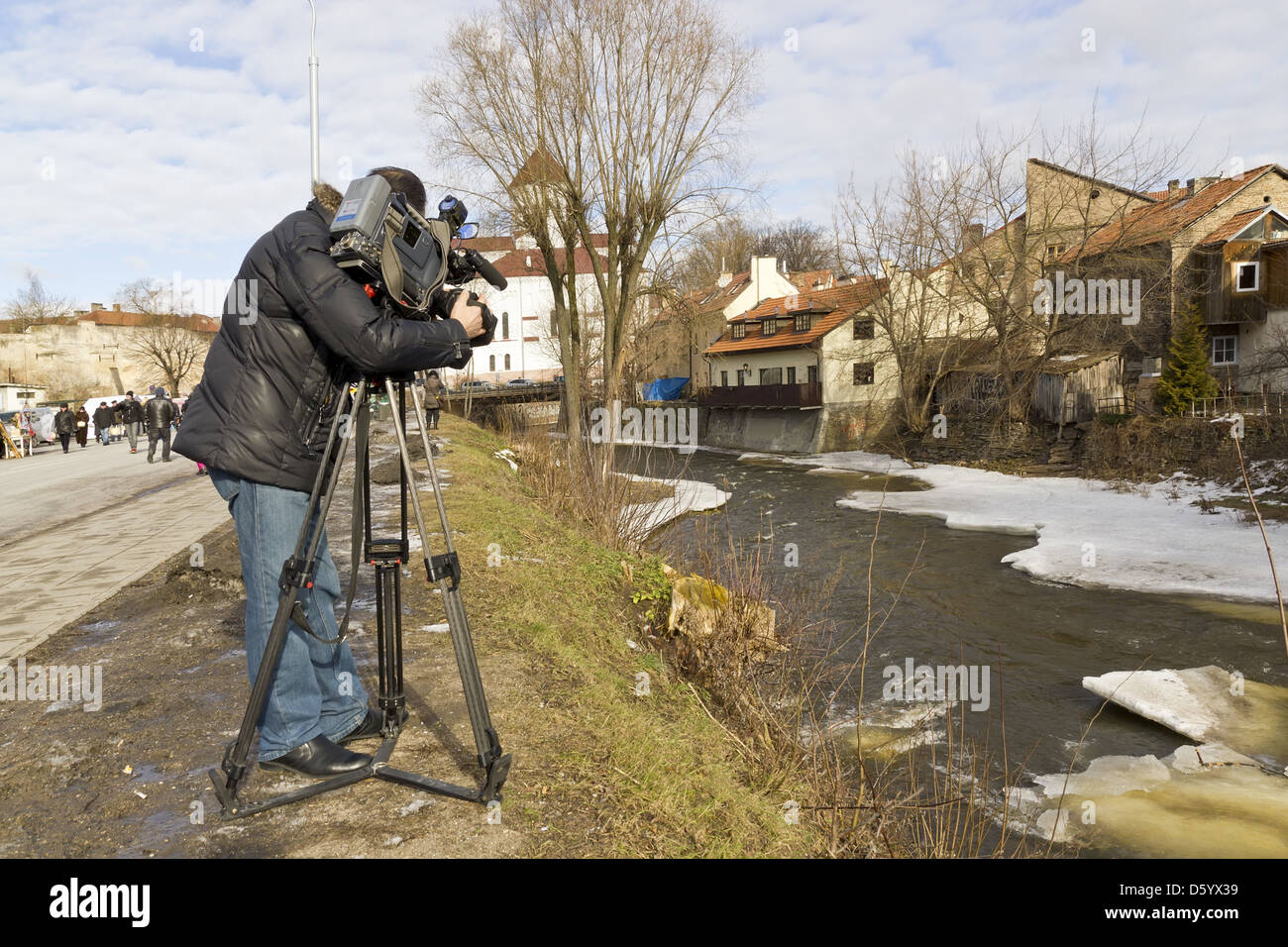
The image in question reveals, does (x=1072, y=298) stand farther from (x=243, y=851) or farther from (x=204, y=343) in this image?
(x=204, y=343)

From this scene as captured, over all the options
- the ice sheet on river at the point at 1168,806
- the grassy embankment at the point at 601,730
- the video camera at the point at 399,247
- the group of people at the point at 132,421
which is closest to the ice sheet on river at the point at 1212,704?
the ice sheet on river at the point at 1168,806

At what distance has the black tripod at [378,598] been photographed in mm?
3039

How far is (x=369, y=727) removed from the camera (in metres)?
3.76

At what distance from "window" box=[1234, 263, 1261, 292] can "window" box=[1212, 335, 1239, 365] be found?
7.16 feet

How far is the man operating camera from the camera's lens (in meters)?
2.95

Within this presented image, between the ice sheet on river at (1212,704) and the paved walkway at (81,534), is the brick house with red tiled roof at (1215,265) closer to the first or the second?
the ice sheet on river at (1212,704)

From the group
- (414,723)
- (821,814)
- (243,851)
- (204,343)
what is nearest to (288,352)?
(243,851)

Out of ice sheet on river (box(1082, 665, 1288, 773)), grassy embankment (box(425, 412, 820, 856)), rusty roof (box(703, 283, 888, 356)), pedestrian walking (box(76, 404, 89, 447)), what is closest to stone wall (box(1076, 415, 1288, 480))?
rusty roof (box(703, 283, 888, 356))

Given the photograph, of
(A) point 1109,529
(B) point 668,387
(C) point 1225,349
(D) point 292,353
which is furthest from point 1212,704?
(B) point 668,387

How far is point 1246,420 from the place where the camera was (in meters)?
23.0
